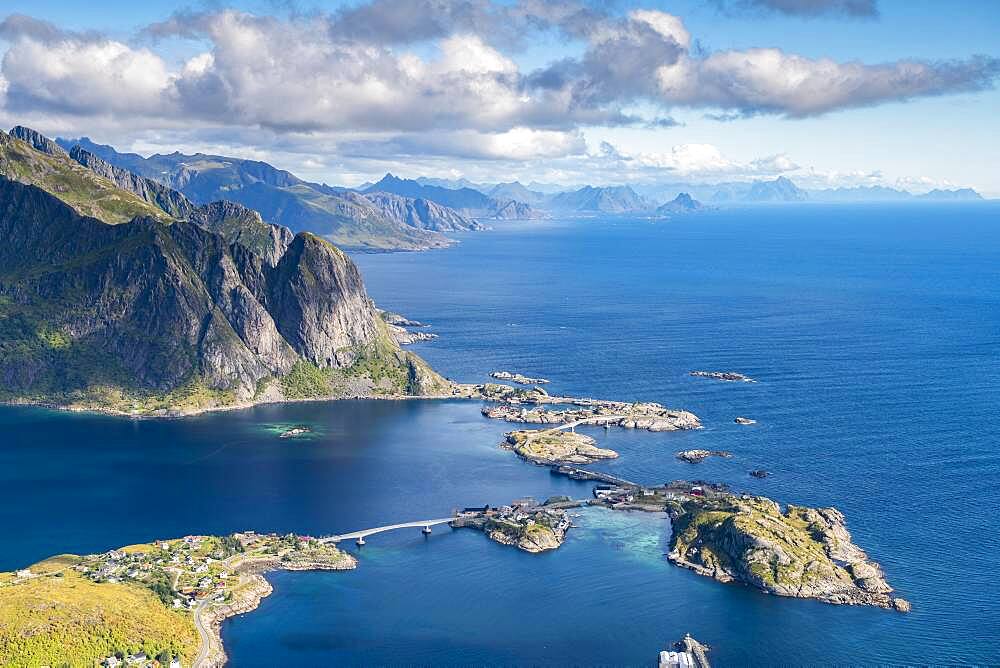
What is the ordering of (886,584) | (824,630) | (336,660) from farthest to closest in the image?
1. (886,584)
2. (824,630)
3. (336,660)

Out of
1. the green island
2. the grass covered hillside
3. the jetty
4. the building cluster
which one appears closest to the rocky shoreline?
the green island

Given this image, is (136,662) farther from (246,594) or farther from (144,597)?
(246,594)

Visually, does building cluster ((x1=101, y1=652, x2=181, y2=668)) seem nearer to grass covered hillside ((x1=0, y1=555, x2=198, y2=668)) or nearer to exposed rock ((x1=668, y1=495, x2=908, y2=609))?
grass covered hillside ((x1=0, y1=555, x2=198, y2=668))

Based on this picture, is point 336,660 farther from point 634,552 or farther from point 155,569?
point 634,552

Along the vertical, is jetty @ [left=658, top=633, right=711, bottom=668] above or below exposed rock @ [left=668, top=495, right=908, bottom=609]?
below

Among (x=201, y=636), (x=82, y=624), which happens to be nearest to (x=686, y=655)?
(x=201, y=636)

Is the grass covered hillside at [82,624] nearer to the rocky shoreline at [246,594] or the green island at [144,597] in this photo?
the green island at [144,597]

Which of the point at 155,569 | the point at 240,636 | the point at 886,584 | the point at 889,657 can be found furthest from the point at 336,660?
the point at 886,584
